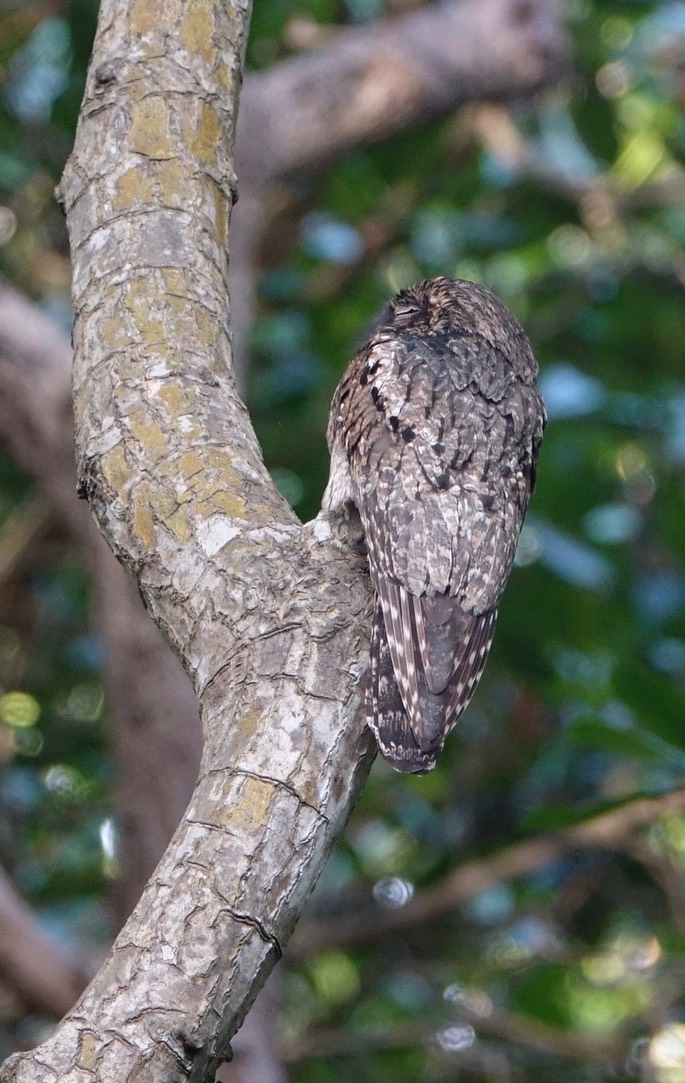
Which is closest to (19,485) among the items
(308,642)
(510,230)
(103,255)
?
(510,230)

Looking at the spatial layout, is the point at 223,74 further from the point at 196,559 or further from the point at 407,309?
the point at 196,559

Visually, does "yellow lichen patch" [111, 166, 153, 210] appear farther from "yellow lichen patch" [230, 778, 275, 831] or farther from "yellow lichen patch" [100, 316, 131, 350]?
"yellow lichen patch" [230, 778, 275, 831]

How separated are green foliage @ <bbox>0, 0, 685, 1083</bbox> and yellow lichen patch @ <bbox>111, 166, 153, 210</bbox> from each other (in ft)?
5.91

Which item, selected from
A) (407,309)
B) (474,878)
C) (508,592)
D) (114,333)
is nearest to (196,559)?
(114,333)

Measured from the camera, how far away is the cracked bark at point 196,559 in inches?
59.8

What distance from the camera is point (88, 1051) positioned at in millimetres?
1464

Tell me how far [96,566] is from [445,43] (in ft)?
8.44

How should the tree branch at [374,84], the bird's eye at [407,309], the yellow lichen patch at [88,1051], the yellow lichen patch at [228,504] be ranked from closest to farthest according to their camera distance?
the yellow lichen patch at [88,1051]
the yellow lichen patch at [228,504]
the bird's eye at [407,309]
the tree branch at [374,84]

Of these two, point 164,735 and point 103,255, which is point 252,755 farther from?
point 164,735

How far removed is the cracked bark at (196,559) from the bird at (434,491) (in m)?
0.12

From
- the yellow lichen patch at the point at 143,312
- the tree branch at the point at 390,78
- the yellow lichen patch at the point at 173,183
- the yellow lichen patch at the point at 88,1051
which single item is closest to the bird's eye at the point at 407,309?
the yellow lichen patch at the point at 173,183

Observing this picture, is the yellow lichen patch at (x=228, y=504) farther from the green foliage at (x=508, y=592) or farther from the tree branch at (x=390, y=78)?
the tree branch at (x=390, y=78)

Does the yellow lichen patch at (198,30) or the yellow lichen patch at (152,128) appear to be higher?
the yellow lichen patch at (198,30)

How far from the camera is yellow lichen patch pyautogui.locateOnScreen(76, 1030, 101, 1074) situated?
4.77 ft
